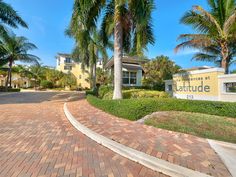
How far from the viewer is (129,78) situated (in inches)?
972

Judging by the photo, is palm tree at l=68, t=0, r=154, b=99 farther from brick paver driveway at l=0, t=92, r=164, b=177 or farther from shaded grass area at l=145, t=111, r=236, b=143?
brick paver driveway at l=0, t=92, r=164, b=177

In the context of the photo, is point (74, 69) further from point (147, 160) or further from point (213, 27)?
→ point (147, 160)

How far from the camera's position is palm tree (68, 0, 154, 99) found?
10570 mm

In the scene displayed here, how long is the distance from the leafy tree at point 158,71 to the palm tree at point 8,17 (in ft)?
48.6

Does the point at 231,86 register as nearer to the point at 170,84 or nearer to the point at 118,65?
the point at 170,84

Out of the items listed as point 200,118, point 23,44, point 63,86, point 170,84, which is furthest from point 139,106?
point 63,86

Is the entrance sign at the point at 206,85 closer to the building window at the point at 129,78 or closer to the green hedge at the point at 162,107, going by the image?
the green hedge at the point at 162,107

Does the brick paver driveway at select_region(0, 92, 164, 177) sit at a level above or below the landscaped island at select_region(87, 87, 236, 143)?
below

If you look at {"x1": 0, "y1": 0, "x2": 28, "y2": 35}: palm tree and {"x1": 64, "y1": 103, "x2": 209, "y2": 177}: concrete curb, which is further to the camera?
{"x1": 0, "y1": 0, "x2": 28, "y2": 35}: palm tree

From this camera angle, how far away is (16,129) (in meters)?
7.23

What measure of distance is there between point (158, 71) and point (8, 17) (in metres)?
17.4

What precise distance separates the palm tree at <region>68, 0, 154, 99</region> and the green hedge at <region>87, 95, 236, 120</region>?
2.15 m

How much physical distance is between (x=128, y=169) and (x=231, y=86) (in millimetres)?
10220

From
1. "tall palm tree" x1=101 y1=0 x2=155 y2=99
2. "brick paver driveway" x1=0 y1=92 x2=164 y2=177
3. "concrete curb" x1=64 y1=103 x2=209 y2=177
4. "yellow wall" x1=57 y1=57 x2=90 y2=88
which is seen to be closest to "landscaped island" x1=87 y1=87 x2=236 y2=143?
"tall palm tree" x1=101 y1=0 x2=155 y2=99
